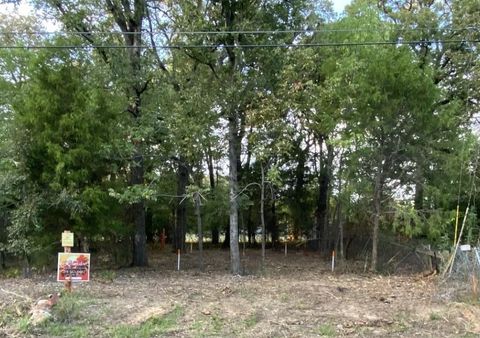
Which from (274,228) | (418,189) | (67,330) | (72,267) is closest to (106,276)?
(72,267)

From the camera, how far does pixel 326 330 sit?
271 inches

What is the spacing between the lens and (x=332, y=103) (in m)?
13.9

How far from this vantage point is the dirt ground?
6.85 metres

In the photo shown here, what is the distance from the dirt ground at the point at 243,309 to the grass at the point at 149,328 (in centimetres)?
1

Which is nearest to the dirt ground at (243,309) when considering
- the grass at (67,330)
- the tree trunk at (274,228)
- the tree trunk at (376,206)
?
the grass at (67,330)

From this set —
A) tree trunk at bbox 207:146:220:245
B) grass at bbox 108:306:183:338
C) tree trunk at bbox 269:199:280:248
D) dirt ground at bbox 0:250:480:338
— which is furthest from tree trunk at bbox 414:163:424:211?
tree trunk at bbox 269:199:280:248

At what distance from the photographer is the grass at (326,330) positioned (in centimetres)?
672

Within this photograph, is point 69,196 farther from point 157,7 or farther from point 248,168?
point 248,168

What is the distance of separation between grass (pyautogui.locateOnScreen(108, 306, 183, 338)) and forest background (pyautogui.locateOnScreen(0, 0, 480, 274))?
502 centimetres

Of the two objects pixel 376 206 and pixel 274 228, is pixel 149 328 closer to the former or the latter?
pixel 376 206

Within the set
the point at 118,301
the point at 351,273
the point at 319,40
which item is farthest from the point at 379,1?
the point at 118,301

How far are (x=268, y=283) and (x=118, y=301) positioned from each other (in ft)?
13.1

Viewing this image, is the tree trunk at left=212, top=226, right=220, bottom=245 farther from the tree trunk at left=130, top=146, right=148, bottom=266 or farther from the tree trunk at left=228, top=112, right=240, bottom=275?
the tree trunk at left=228, top=112, right=240, bottom=275

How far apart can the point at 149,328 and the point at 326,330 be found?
8.20 ft
